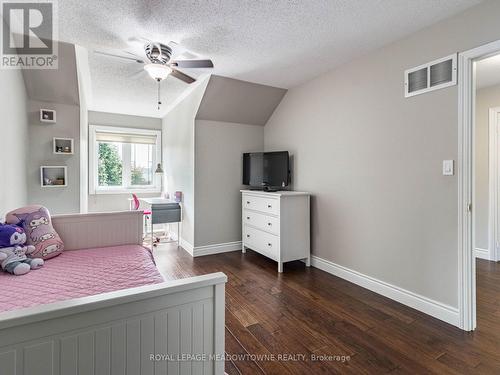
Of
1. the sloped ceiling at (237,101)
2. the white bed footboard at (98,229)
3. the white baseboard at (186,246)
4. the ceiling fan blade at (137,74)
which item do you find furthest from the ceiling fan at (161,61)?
the white baseboard at (186,246)

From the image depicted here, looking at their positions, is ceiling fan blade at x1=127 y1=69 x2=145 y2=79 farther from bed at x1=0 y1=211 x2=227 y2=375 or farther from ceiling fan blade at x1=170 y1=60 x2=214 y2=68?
bed at x1=0 y1=211 x2=227 y2=375

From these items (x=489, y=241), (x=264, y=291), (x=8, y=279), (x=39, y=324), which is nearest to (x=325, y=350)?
(x=264, y=291)

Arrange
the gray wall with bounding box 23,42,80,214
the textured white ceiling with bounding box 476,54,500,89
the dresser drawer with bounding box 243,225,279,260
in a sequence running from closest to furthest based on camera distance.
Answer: the textured white ceiling with bounding box 476,54,500,89 < the gray wall with bounding box 23,42,80,214 < the dresser drawer with bounding box 243,225,279,260

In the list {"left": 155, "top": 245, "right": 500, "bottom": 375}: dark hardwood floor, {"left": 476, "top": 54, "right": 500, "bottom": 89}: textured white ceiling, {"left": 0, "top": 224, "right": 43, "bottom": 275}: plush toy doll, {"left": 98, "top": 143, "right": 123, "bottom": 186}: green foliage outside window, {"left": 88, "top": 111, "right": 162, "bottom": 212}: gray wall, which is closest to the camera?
{"left": 155, "top": 245, "right": 500, "bottom": 375}: dark hardwood floor

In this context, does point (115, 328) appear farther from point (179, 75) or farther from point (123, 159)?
point (123, 159)

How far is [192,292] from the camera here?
1.11 metres

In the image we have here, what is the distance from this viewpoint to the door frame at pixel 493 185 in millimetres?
3541

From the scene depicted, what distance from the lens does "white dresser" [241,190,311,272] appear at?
10.5 ft

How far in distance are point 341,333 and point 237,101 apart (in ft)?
9.98

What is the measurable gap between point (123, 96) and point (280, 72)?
2.60 meters

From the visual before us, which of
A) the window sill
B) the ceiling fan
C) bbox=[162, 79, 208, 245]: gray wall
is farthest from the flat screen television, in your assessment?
the window sill

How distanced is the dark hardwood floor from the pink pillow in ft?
4.93

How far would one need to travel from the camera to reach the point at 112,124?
5.30 meters

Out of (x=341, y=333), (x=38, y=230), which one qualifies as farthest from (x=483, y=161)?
(x=38, y=230)
